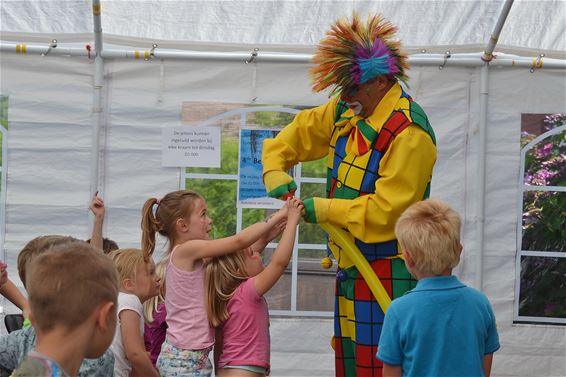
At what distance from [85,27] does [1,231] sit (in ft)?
3.78

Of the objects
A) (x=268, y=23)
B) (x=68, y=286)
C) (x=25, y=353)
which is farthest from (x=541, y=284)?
(x=68, y=286)

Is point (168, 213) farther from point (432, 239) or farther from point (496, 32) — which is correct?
point (496, 32)

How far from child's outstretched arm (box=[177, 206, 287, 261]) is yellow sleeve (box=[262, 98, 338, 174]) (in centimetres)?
29

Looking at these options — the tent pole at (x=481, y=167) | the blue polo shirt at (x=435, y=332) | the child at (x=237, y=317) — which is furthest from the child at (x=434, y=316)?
the tent pole at (x=481, y=167)

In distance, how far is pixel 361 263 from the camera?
2.91 meters

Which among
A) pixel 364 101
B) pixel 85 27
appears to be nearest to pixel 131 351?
pixel 364 101

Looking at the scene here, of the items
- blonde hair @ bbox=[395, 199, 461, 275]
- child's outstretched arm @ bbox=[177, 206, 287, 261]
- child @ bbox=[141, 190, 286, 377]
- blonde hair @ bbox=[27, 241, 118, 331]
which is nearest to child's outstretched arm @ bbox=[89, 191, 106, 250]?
child @ bbox=[141, 190, 286, 377]

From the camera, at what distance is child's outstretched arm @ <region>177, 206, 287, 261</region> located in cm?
296

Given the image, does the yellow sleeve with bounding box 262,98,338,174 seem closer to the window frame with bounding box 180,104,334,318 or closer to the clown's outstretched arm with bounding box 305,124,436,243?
the clown's outstretched arm with bounding box 305,124,436,243

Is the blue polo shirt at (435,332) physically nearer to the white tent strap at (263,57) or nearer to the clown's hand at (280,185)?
the clown's hand at (280,185)

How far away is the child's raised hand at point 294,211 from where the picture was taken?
9.52 ft

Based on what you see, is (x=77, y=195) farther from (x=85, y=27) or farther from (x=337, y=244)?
(x=337, y=244)

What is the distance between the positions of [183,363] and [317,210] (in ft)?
2.43

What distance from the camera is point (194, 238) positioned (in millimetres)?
3186
